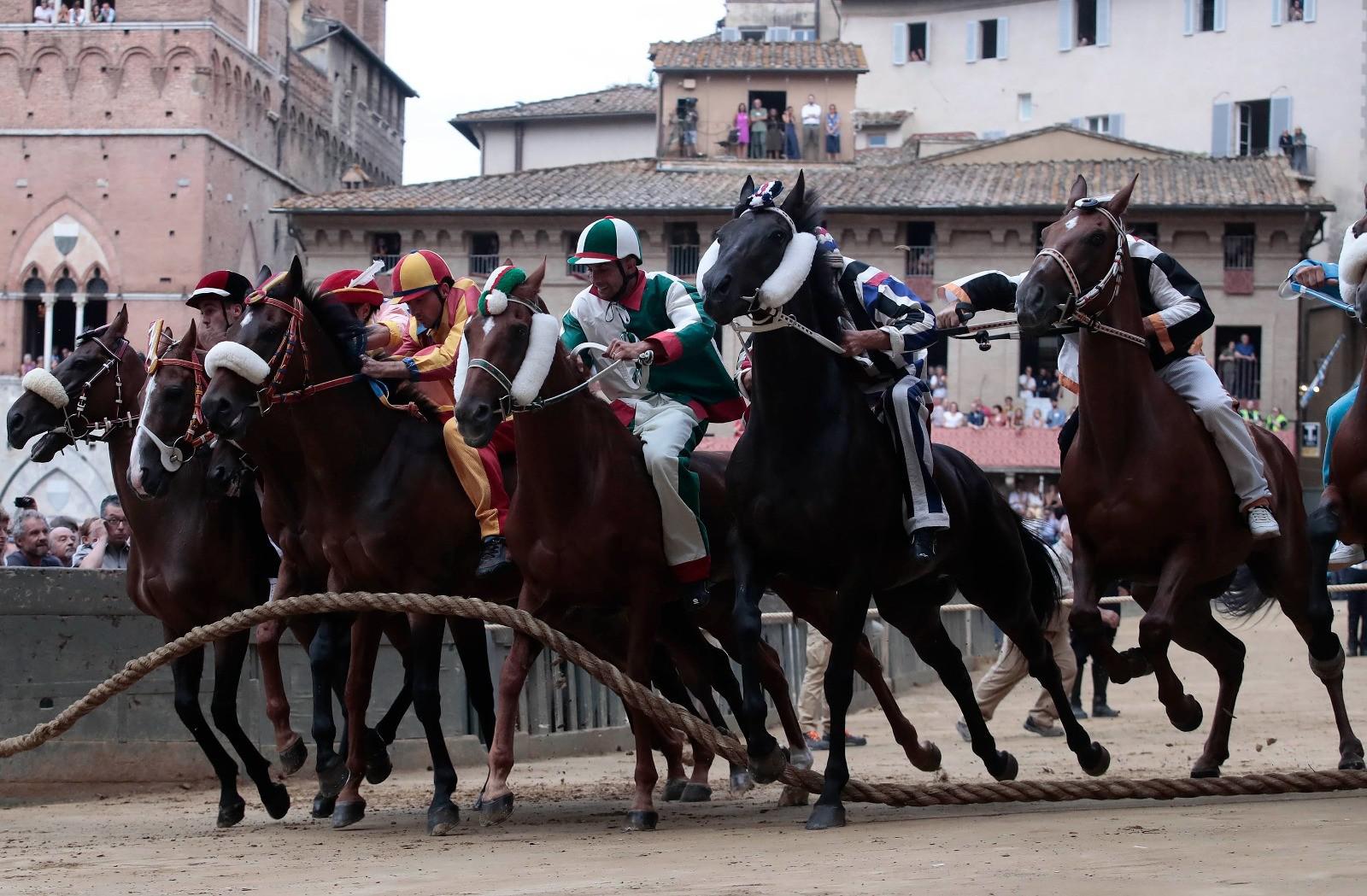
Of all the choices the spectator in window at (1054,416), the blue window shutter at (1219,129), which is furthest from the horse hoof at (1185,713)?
the blue window shutter at (1219,129)

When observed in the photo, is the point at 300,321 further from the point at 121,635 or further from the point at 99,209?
the point at 99,209

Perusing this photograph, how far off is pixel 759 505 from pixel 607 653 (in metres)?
2.76

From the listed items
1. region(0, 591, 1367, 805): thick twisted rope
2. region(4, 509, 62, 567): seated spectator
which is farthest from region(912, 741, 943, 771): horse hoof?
region(4, 509, 62, 567): seated spectator

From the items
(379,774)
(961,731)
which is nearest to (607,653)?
(379,774)

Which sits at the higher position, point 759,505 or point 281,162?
point 281,162

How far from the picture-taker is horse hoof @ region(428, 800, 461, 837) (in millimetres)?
9586

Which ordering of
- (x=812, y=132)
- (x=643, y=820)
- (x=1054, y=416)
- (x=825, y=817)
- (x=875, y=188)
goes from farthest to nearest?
(x=812, y=132) → (x=875, y=188) → (x=1054, y=416) → (x=643, y=820) → (x=825, y=817)

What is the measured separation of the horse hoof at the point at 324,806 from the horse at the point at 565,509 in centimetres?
145

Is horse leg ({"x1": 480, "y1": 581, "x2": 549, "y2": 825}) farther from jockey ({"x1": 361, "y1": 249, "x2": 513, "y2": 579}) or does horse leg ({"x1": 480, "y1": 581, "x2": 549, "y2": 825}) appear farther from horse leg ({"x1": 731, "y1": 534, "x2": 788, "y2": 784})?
horse leg ({"x1": 731, "y1": 534, "x2": 788, "y2": 784})

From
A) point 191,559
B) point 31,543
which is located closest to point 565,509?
point 191,559

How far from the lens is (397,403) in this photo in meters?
10.6

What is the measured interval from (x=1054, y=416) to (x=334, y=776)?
3437cm

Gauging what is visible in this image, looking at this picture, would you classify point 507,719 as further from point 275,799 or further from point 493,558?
point 275,799

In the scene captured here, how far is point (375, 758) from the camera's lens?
10648 mm
